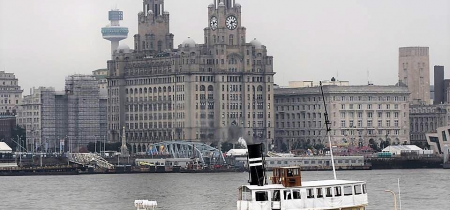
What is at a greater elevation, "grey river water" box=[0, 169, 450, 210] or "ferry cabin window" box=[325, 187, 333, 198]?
"ferry cabin window" box=[325, 187, 333, 198]

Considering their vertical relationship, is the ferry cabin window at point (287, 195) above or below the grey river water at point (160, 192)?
above

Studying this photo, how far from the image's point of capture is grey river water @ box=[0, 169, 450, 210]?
122m

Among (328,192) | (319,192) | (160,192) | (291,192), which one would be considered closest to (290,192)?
(291,192)

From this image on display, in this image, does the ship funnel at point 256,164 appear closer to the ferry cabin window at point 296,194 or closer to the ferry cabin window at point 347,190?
the ferry cabin window at point 296,194

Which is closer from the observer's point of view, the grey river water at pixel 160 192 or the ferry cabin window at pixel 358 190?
the ferry cabin window at pixel 358 190

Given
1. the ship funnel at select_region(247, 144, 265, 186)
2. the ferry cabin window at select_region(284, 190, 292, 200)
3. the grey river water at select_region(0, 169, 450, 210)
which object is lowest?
the grey river water at select_region(0, 169, 450, 210)

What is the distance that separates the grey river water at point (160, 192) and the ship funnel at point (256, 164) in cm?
3673

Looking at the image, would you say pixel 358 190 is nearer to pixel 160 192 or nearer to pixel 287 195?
pixel 287 195

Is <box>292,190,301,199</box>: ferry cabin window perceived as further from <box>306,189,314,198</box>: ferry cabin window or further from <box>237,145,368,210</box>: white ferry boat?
<box>306,189,314,198</box>: ferry cabin window

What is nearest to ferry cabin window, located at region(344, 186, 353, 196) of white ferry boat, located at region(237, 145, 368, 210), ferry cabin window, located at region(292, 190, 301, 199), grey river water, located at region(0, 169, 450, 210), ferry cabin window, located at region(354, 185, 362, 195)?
white ferry boat, located at region(237, 145, 368, 210)

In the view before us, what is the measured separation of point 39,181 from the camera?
185 m

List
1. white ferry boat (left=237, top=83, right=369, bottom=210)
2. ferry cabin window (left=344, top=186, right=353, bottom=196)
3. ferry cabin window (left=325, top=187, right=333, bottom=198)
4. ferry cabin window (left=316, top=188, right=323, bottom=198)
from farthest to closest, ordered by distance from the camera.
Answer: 1. ferry cabin window (left=344, top=186, right=353, bottom=196)
2. ferry cabin window (left=325, top=187, right=333, bottom=198)
3. ferry cabin window (left=316, top=188, right=323, bottom=198)
4. white ferry boat (left=237, top=83, right=369, bottom=210)

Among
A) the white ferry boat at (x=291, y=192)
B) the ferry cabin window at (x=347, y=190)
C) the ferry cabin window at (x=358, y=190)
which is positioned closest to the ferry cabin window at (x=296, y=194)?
the white ferry boat at (x=291, y=192)

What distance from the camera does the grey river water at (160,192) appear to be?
121812 mm
